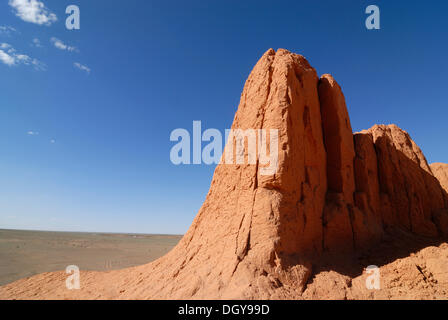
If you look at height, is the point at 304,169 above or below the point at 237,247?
above

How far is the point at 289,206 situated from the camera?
22.1 feet

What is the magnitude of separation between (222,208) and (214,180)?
5.13 feet

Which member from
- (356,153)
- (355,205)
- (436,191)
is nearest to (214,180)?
(355,205)

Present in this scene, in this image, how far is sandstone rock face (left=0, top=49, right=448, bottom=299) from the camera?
19.8ft

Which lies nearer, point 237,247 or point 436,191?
point 237,247

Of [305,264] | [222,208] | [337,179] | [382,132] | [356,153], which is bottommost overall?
[305,264]

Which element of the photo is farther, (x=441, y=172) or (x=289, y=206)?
(x=441, y=172)

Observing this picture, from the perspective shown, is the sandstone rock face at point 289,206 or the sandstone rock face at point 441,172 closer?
the sandstone rock face at point 289,206

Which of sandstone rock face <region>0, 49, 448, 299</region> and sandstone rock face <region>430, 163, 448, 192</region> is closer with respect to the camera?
sandstone rock face <region>0, 49, 448, 299</region>

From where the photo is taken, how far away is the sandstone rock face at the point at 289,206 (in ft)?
19.8

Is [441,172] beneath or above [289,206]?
above
